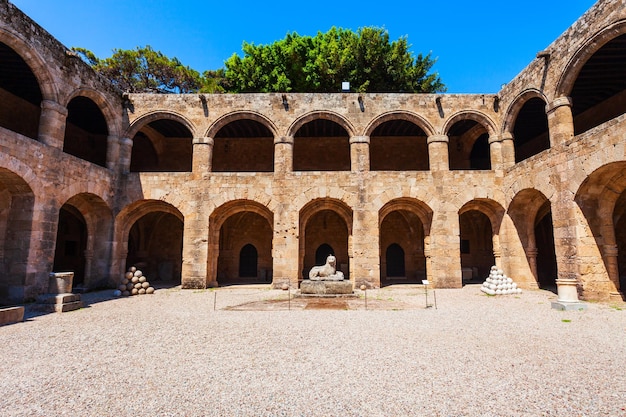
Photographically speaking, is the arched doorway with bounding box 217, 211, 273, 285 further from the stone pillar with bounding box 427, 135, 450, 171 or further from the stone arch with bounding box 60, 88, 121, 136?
the stone pillar with bounding box 427, 135, 450, 171

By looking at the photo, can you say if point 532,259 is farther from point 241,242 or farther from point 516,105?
point 241,242

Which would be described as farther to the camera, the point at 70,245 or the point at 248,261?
the point at 248,261

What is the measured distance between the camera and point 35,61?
10523 mm

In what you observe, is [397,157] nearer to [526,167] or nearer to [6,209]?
[526,167]

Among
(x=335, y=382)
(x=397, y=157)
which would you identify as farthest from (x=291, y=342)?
(x=397, y=157)

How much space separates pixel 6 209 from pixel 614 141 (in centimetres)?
1860

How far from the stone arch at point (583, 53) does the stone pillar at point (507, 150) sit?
3.07 metres

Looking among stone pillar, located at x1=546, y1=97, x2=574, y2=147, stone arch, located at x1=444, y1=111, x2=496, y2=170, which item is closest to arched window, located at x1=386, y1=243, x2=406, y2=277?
stone arch, located at x1=444, y1=111, x2=496, y2=170

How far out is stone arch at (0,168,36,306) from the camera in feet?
31.6

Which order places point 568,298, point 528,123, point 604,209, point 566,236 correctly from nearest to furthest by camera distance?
point 568,298
point 604,209
point 566,236
point 528,123

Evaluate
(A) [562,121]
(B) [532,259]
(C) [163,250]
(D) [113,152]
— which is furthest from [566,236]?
(C) [163,250]

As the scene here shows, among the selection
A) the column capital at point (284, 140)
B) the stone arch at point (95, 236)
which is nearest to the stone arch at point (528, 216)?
the column capital at point (284, 140)

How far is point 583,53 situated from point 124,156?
17.7 meters

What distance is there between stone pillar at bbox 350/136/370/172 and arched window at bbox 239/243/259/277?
7809mm
